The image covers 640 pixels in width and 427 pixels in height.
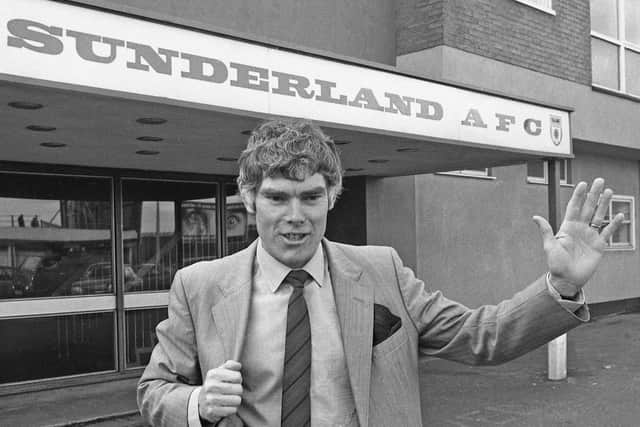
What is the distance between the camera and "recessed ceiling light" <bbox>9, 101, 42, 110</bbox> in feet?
14.9

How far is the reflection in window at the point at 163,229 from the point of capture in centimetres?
865

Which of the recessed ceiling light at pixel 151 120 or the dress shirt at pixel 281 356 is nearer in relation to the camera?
the dress shirt at pixel 281 356

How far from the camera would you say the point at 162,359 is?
79.1 inches

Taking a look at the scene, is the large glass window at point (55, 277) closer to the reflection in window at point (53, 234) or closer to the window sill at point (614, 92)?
the reflection in window at point (53, 234)

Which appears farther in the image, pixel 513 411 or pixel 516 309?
pixel 513 411

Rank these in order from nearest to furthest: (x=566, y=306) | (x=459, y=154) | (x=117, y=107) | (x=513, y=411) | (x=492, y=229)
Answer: (x=566, y=306), (x=117, y=107), (x=513, y=411), (x=459, y=154), (x=492, y=229)

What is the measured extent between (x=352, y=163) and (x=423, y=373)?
269 centimetres

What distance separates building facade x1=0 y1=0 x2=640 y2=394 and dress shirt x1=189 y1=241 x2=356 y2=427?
8.60 feet

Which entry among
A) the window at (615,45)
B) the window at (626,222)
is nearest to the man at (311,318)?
the window at (615,45)

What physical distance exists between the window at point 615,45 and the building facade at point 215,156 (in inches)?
2.2

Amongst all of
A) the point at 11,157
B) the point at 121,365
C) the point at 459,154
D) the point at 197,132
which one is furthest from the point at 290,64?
the point at 121,365

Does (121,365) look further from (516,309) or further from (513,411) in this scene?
(516,309)

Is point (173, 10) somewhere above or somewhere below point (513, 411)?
above

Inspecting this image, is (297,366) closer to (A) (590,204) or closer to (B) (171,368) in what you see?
(B) (171,368)
